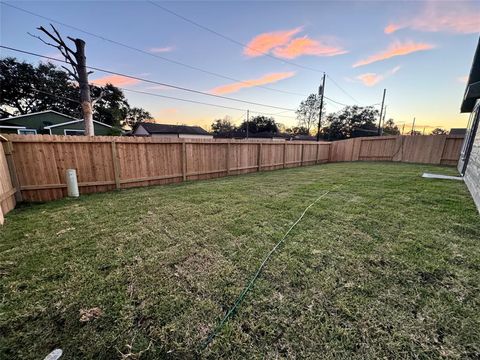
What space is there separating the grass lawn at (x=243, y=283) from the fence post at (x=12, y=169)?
830mm

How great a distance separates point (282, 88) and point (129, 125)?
107 ft

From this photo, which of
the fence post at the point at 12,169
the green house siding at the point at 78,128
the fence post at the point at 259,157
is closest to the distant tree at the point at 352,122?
the fence post at the point at 259,157

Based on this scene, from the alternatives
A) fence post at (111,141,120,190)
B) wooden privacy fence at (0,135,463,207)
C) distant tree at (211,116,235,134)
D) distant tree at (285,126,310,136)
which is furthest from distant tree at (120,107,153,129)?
fence post at (111,141,120,190)

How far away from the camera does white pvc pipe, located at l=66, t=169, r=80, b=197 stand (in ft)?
15.0

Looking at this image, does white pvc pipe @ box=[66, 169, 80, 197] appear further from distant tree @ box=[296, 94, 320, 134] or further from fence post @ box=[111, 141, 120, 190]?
distant tree @ box=[296, 94, 320, 134]

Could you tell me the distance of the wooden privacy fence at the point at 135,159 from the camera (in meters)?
4.27

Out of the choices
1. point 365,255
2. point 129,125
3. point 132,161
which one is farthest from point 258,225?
point 129,125

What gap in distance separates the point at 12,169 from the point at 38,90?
30009 millimetres

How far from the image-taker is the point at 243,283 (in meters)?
1.83

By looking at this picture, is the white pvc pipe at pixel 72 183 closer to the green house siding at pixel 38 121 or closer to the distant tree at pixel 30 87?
the green house siding at pixel 38 121

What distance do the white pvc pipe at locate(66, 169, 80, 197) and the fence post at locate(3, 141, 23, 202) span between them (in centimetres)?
81

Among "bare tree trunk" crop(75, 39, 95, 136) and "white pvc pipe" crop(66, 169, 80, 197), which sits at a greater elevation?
"bare tree trunk" crop(75, 39, 95, 136)

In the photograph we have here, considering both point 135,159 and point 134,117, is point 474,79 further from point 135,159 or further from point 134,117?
point 134,117

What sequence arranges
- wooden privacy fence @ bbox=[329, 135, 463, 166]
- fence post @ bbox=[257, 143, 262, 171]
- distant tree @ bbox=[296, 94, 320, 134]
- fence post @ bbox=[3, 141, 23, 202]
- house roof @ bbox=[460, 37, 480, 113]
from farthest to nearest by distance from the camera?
distant tree @ bbox=[296, 94, 320, 134], wooden privacy fence @ bbox=[329, 135, 463, 166], fence post @ bbox=[257, 143, 262, 171], house roof @ bbox=[460, 37, 480, 113], fence post @ bbox=[3, 141, 23, 202]
